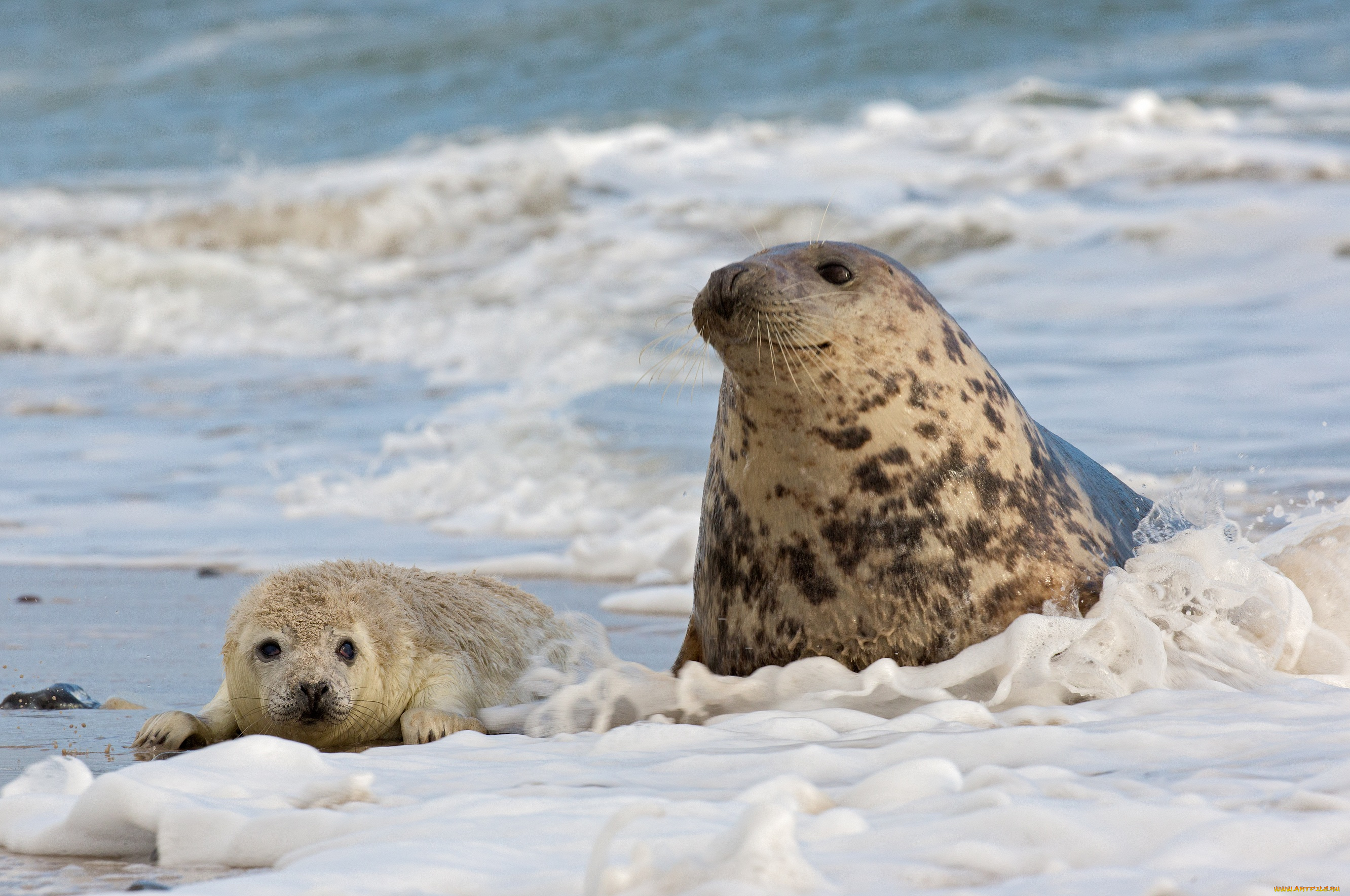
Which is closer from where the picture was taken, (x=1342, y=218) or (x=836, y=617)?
(x=836, y=617)

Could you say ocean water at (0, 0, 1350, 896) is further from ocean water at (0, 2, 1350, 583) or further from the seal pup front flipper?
the seal pup front flipper

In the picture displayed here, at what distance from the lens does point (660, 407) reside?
837 cm

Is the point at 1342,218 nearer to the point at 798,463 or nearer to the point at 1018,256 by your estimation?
the point at 1018,256

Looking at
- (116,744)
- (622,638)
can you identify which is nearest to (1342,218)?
(622,638)

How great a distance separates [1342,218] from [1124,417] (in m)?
3.96

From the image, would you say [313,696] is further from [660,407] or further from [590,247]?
[590,247]

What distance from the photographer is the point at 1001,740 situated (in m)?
A: 2.89

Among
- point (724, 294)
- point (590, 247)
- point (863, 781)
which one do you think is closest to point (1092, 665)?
point (863, 781)

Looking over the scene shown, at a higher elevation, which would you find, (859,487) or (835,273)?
(835,273)

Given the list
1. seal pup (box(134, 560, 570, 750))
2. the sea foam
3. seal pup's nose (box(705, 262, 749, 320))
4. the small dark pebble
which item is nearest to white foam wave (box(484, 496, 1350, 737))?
the sea foam

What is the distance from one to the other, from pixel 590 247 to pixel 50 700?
1026 cm

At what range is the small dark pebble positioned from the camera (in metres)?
3.70

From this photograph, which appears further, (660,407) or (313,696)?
(660,407)

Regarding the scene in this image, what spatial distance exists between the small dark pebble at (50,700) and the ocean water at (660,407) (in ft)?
0.30
